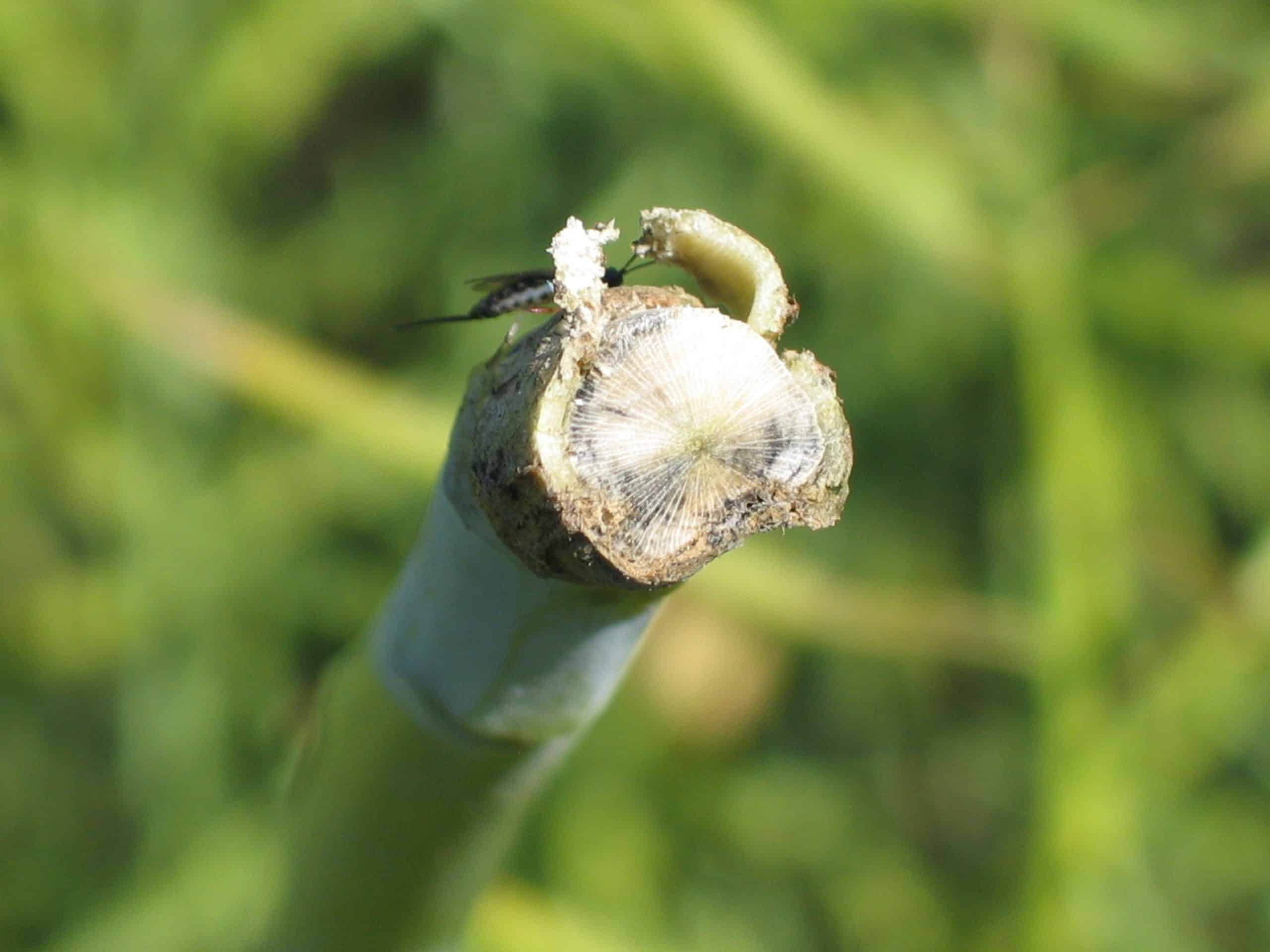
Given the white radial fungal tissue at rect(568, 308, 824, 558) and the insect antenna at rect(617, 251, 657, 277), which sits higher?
the insect antenna at rect(617, 251, 657, 277)

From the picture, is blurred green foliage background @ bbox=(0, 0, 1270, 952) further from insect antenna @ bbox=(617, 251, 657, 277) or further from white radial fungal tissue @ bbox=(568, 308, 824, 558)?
white radial fungal tissue @ bbox=(568, 308, 824, 558)

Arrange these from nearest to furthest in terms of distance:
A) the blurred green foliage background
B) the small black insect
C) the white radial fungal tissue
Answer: the white radial fungal tissue → the small black insect → the blurred green foliage background

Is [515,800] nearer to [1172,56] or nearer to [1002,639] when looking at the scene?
[1002,639]

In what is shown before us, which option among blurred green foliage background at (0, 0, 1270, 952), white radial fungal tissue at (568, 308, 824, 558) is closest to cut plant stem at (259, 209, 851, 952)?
white radial fungal tissue at (568, 308, 824, 558)

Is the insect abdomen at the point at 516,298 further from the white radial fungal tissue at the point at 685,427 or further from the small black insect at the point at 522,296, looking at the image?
the white radial fungal tissue at the point at 685,427

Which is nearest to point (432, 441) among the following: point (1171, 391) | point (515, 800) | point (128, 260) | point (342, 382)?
point (342, 382)

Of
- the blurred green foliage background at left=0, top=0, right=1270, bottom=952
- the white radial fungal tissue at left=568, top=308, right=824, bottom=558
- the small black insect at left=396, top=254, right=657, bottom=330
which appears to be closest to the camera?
the white radial fungal tissue at left=568, top=308, right=824, bottom=558

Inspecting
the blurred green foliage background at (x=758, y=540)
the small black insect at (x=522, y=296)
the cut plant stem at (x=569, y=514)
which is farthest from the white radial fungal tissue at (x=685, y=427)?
the blurred green foliage background at (x=758, y=540)
